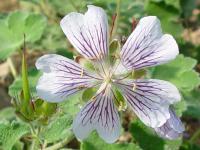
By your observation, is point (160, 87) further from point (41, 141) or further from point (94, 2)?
point (94, 2)

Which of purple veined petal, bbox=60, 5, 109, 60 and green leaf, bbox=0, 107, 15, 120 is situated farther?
green leaf, bbox=0, 107, 15, 120

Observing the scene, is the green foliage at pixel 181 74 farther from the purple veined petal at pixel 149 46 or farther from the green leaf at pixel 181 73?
the purple veined petal at pixel 149 46

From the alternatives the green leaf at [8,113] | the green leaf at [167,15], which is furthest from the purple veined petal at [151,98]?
the green leaf at [167,15]

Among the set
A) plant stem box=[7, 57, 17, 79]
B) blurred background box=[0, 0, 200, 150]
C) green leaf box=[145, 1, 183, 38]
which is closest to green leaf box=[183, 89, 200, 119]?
blurred background box=[0, 0, 200, 150]

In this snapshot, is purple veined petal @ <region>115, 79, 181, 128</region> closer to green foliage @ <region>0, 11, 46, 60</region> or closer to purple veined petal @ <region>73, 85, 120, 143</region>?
purple veined petal @ <region>73, 85, 120, 143</region>

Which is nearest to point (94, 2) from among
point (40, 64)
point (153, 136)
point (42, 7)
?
point (153, 136)

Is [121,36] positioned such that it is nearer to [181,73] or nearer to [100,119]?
[100,119]

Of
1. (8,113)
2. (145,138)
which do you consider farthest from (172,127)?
(8,113)
